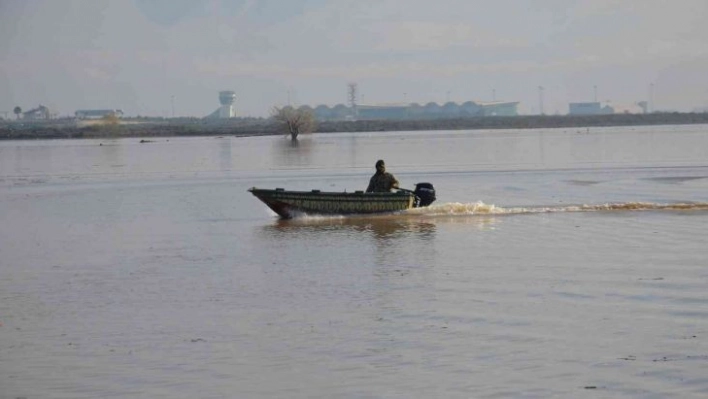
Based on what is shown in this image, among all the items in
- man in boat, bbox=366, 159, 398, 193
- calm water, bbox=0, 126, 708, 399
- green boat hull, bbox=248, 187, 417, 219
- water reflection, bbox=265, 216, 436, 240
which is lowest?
water reflection, bbox=265, 216, 436, 240

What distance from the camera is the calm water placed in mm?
12023

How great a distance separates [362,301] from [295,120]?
119593 mm

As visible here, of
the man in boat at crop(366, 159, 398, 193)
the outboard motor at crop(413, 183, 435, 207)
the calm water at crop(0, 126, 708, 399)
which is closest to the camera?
the calm water at crop(0, 126, 708, 399)

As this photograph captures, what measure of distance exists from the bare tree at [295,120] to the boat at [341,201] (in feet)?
336

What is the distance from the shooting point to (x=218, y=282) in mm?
19281

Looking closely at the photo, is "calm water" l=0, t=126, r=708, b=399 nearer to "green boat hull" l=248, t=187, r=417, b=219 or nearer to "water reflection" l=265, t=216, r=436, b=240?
"water reflection" l=265, t=216, r=436, b=240

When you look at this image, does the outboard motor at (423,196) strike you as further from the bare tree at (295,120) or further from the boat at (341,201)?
the bare tree at (295,120)

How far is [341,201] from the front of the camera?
30859 mm

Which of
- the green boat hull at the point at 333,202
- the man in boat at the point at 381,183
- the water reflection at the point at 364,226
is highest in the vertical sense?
the man in boat at the point at 381,183

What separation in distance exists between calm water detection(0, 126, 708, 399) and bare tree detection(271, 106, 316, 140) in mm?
98903

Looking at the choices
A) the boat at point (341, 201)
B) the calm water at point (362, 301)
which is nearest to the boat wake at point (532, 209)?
the calm water at point (362, 301)

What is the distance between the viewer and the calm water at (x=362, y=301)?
39.4ft

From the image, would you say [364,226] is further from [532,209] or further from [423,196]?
[532,209]

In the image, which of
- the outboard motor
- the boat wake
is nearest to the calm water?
the boat wake
